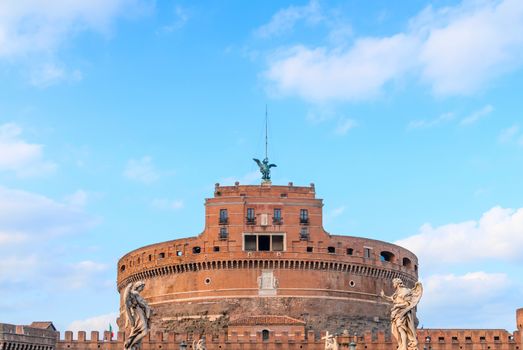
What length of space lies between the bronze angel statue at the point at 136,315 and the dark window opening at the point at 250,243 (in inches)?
2847

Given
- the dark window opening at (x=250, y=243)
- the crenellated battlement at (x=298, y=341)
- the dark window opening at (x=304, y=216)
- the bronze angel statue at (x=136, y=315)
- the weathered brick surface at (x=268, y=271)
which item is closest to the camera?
the bronze angel statue at (x=136, y=315)

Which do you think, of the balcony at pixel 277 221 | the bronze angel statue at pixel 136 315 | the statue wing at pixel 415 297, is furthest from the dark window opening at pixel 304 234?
the bronze angel statue at pixel 136 315

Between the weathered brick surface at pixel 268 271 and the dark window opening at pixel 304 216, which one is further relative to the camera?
the dark window opening at pixel 304 216

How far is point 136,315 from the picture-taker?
24.3 meters

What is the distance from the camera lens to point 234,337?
90.7 meters

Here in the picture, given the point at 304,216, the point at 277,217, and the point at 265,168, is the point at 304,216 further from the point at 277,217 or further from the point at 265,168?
the point at 265,168

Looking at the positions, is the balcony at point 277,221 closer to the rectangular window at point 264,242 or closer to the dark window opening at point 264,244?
Result: the rectangular window at point 264,242

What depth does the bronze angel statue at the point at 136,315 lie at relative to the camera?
23875mm

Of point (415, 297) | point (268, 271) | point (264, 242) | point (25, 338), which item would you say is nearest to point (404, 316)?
point (415, 297)

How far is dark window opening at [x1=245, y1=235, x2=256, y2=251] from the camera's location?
3807 inches

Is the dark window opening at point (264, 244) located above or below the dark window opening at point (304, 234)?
below

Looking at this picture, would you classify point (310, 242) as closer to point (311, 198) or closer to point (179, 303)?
point (311, 198)

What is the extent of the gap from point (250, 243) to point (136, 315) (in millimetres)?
72594

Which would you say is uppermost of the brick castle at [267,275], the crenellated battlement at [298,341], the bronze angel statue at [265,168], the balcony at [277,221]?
the bronze angel statue at [265,168]
